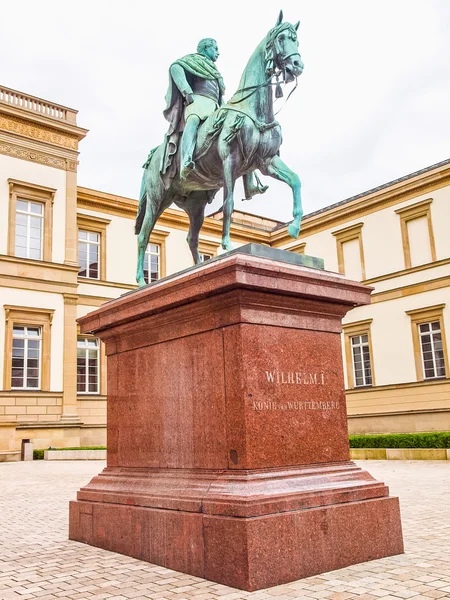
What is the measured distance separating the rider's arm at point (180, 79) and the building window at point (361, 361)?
74.9ft

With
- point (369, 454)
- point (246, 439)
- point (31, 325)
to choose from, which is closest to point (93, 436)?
point (31, 325)

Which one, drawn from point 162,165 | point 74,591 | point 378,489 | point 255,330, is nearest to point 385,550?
point 378,489

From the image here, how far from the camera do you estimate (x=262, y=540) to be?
13.0 ft

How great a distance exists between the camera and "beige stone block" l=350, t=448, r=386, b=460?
727 inches

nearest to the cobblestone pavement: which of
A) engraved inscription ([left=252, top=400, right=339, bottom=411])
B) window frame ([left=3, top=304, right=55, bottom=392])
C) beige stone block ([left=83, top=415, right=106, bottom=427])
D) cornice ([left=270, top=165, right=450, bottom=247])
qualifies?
engraved inscription ([left=252, top=400, right=339, bottom=411])

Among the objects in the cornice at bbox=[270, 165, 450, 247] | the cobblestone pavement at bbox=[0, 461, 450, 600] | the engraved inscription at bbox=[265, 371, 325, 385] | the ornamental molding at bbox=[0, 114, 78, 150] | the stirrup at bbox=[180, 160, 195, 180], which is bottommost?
the cobblestone pavement at bbox=[0, 461, 450, 600]

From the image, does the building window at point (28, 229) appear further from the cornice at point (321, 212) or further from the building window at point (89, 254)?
the cornice at point (321, 212)

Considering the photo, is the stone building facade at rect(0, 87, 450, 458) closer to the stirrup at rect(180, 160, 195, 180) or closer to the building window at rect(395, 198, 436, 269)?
the building window at rect(395, 198, 436, 269)

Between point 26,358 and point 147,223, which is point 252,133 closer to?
point 147,223

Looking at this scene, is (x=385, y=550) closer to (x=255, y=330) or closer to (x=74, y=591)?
(x=255, y=330)

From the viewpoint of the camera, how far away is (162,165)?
6641mm

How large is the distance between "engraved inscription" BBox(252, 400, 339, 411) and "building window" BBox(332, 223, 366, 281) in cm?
2459

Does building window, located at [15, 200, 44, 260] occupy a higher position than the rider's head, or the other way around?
building window, located at [15, 200, 44, 260]

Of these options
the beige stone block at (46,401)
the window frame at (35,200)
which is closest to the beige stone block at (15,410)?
the beige stone block at (46,401)
